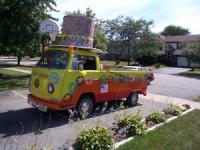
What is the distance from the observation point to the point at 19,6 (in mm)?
18094

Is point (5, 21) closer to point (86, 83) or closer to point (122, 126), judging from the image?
point (86, 83)

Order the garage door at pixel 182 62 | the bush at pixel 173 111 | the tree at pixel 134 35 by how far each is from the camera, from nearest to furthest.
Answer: the bush at pixel 173 111, the tree at pixel 134 35, the garage door at pixel 182 62

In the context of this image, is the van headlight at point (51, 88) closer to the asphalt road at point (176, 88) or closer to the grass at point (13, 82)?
the grass at point (13, 82)

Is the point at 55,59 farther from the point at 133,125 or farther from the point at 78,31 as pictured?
the point at 133,125

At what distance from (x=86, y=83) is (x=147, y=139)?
2908 mm

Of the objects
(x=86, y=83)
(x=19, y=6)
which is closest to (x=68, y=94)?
(x=86, y=83)

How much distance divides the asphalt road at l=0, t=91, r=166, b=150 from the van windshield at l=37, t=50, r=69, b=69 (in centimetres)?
168

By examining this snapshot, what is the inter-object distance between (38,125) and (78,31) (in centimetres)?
335

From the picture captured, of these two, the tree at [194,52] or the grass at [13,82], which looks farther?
the tree at [194,52]

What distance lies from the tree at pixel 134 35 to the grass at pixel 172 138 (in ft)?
156

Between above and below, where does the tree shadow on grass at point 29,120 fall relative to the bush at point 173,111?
below

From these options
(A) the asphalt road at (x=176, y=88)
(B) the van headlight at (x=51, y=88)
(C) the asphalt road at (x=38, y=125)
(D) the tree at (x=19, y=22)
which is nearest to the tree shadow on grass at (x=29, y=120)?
(C) the asphalt road at (x=38, y=125)

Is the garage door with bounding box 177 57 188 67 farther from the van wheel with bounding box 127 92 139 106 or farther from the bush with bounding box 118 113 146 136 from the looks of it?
the bush with bounding box 118 113 146 136

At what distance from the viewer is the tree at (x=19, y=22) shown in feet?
59.8
